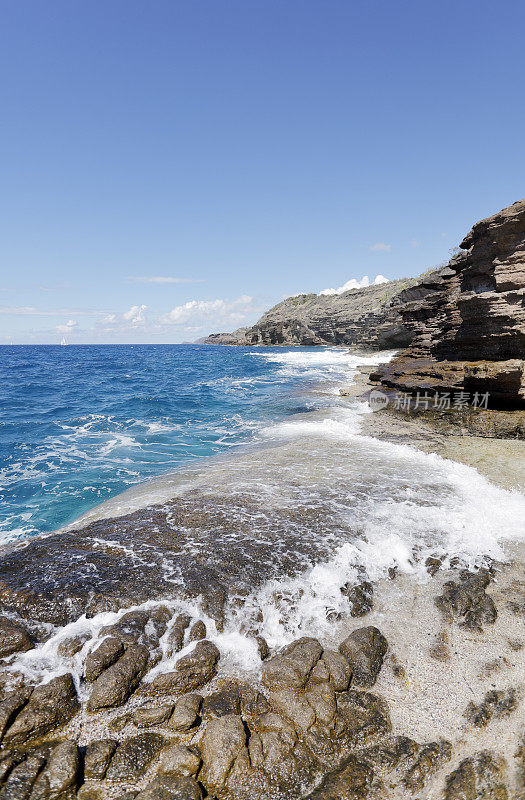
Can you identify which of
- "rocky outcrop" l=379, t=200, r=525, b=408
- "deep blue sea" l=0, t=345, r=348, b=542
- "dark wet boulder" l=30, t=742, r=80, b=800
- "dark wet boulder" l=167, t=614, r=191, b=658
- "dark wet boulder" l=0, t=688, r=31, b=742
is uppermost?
"rocky outcrop" l=379, t=200, r=525, b=408

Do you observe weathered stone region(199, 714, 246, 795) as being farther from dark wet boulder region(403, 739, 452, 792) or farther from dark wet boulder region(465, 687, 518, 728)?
dark wet boulder region(465, 687, 518, 728)

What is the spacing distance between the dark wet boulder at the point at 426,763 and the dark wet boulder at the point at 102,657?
3275 millimetres

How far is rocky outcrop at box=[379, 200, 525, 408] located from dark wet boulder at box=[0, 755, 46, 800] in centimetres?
1612

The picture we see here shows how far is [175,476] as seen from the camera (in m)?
11.2

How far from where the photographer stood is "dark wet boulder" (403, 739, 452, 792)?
3.34 metres

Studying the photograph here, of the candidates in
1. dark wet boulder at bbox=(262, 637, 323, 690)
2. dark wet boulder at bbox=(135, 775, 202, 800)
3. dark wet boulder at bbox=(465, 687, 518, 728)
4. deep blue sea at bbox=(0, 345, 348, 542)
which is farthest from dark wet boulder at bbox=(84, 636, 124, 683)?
deep blue sea at bbox=(0, 345, 348, 542)

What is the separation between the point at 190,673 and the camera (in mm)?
4270

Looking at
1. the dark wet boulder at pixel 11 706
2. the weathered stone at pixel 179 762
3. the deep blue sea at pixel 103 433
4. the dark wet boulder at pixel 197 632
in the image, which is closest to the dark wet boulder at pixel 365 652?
the dark wet boulder at pixel 197 632

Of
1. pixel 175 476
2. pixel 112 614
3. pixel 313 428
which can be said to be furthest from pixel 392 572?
pixel 313 428

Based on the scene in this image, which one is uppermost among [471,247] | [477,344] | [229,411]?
[471,247]

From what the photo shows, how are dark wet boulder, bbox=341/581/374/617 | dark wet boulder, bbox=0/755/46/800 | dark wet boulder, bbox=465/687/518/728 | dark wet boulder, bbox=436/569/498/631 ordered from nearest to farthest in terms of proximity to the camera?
dark wet boulder, bbox=0/755/46/800
dark wet boulder, bbox=465/687/518/728
dark wet boulder, bbox=436/569/498/631
dark wet boulder, bbox=341/581/374/617

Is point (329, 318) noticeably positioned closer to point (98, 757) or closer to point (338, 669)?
point (338, 669)

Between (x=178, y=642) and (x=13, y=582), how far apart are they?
2938 mm

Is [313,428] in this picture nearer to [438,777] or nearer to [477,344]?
[477,344]
